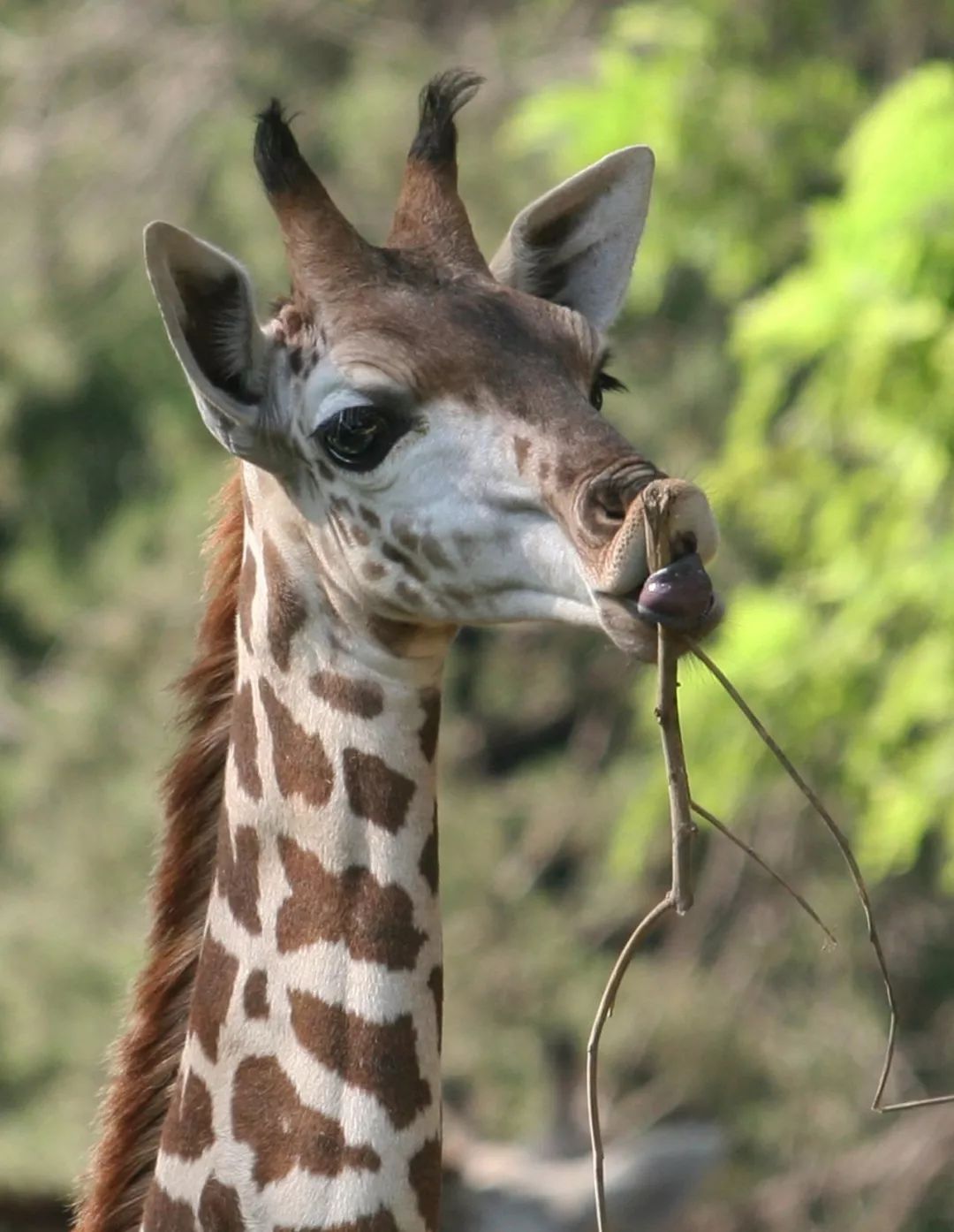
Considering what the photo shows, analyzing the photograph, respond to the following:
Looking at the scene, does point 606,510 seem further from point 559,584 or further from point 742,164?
point 742,164

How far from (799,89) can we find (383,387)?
6.29 metres

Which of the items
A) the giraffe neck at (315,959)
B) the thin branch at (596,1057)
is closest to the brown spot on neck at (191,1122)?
the giraffe neck at (315,959)

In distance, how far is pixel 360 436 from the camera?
11.4ft

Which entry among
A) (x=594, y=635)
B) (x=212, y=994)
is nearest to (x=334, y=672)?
(x=212, y=994)

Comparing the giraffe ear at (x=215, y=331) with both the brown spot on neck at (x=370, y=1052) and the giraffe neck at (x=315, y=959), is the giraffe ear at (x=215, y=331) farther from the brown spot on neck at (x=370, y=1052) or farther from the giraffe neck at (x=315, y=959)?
the brown spot on neck at (x=370, y=1052)

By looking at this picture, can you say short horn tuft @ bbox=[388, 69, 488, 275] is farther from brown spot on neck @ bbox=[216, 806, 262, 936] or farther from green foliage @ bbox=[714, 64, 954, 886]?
green foliage @ bbox=[714, 64, 954, 886]

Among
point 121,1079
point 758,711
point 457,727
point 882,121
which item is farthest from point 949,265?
point 457,727

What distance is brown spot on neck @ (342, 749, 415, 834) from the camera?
3.44 metres

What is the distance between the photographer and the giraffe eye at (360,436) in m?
3.46

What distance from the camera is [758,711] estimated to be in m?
7.85

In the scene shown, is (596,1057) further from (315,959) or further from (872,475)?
(872,475)

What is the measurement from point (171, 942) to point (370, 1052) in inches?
18.6

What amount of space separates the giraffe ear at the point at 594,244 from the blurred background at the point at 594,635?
234cm

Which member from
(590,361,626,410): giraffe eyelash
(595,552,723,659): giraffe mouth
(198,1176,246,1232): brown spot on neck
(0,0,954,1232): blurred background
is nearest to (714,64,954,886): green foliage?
(0,0,954,1232): blurred background
